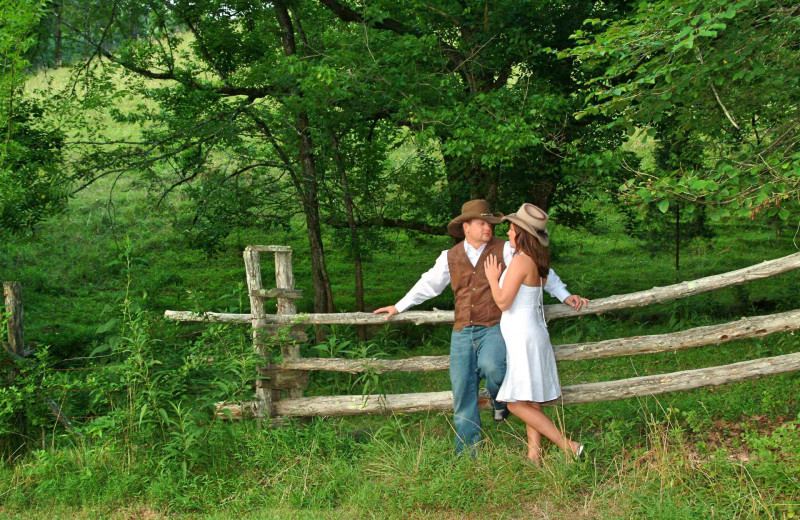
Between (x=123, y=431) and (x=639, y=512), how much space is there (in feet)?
12.9

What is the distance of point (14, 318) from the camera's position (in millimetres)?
6637

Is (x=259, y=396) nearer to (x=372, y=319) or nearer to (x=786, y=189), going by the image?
(x=372, y=319)

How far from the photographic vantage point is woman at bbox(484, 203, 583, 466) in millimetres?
5305

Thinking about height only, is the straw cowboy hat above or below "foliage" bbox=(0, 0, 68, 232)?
below

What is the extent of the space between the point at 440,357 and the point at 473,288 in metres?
0.93

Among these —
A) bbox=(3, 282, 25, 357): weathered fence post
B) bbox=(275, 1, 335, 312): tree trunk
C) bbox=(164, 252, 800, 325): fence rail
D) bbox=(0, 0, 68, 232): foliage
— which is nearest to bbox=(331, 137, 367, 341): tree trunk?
bbox=(275, 1, 335, 312): tree trunk

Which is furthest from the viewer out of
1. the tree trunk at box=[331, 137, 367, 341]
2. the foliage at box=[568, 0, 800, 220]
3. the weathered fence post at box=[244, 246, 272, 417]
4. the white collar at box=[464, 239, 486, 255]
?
the tree trunk at box=[331, 137, 367, 341]

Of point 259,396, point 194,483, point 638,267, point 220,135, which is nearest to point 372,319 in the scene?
point 259,396

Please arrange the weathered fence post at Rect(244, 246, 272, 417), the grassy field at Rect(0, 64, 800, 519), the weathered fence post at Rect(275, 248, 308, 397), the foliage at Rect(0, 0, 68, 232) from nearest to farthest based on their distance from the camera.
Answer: the grassy field at Rect(0, 64, 800, 519) < the weathered fence post at Rect(244, 246, 272, 417) < the weathered fence post at Rect(275, 248, 308, 397) < the foliage at Rect(0, 0, 68, 232)

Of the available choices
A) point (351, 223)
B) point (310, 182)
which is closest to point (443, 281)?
point (310, 182)

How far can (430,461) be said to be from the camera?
5441 millimetres

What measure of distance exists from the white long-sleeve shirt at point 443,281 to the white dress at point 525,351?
0.27 metres

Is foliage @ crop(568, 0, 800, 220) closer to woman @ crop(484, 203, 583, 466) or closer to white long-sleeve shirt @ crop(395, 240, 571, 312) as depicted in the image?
white long-sleeve shirt @ crop(395, 240, 571, 312)

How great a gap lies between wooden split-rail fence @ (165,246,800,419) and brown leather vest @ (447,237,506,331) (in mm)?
493
